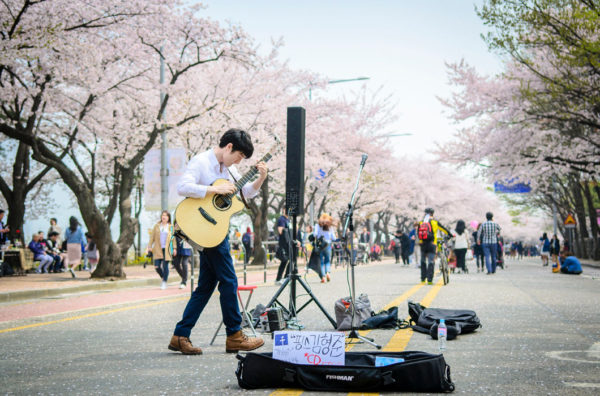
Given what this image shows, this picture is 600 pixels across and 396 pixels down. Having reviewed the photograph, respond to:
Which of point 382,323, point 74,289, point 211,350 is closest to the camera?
point 211,350

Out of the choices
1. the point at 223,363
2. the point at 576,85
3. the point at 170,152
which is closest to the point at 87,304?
the point at 223,363

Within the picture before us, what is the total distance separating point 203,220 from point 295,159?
2.39 metres

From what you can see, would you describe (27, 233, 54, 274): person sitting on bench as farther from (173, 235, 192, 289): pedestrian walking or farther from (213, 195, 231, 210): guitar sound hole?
(213, 195, 231, 210): guitar sound hole

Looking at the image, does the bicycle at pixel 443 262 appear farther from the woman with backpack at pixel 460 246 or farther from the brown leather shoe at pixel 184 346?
the brown leather shoe at pixel 184 346

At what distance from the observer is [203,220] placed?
595 centimetres

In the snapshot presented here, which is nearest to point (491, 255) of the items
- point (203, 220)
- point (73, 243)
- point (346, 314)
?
point (73, 243)

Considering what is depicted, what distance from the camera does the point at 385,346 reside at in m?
6.37

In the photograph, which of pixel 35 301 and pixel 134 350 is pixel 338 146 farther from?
pixel 134 350

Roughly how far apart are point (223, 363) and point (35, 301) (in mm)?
8570

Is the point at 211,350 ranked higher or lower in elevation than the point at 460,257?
lower

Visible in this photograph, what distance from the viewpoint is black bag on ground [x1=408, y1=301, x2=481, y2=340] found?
284 inches

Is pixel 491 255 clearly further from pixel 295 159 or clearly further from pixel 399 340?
pixel 399 340

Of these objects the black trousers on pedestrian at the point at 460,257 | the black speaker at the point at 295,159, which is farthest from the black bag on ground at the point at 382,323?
the black trousers on pedestrian at the point at 460,257

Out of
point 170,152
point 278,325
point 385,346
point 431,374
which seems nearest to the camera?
point 431,374
